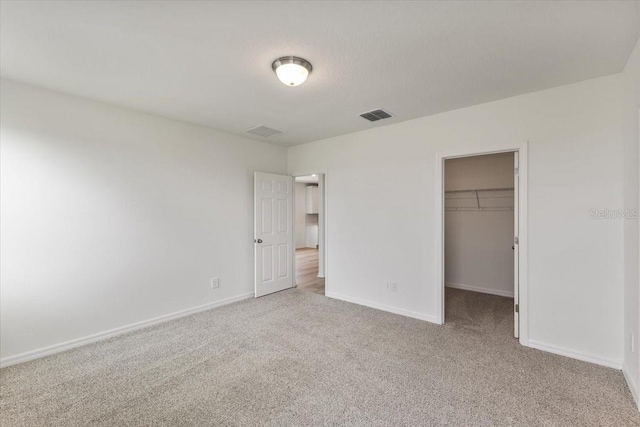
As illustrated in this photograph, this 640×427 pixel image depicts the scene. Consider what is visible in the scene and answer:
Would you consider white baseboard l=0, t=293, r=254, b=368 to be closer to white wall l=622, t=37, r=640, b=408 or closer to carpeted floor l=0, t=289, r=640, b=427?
carpeted floor l=0, t=289, r=640, b=427

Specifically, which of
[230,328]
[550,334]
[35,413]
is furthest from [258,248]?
[550,334]

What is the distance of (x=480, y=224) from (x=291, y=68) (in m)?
4.15

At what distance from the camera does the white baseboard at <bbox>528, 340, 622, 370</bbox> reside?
2.38m

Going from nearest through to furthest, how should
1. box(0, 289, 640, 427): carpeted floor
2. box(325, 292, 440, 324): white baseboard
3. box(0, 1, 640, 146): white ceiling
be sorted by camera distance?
box(0, 1, 640, 146): white ceiling → box(0, 289, 640, 427): carpeted floor → box(325, 292, 440, 324): white baseboard

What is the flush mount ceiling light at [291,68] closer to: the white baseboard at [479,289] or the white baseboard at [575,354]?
the white baseboard at [575,354]

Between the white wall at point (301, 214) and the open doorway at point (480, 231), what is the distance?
566cm

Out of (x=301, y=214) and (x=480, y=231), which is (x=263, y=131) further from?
(x=301, y=214)

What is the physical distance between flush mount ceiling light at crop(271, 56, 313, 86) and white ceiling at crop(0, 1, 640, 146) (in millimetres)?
56

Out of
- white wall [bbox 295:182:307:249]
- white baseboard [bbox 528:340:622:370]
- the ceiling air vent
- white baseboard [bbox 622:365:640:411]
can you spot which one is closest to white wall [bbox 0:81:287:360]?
the ceiling air vent

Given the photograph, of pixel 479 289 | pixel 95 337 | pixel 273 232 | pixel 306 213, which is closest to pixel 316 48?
pixel 273 232

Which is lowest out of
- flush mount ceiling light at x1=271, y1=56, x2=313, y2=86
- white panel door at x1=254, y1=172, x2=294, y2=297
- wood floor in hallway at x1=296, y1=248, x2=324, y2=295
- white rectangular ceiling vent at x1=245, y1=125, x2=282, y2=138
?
wood floor in hallway at x1=296, y1=248, x2=324, y2=295

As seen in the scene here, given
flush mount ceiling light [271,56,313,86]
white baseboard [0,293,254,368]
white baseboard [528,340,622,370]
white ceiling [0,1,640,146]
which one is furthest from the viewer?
white baseboard [0,293,254,368]

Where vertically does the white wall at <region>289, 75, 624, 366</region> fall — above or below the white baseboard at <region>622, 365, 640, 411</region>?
above

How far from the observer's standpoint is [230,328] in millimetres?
3229
